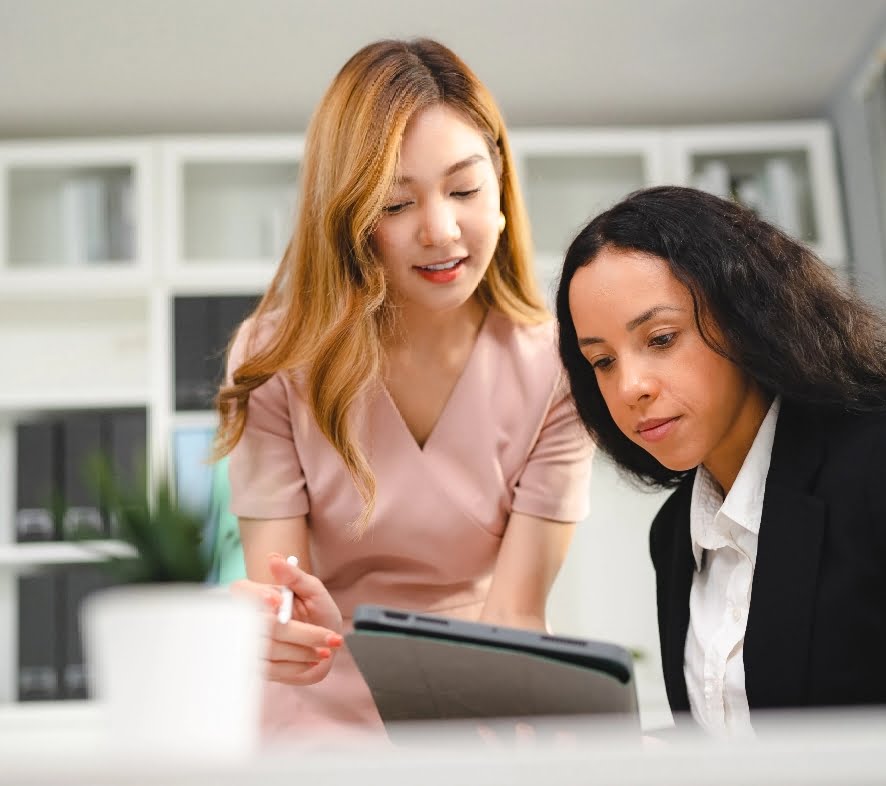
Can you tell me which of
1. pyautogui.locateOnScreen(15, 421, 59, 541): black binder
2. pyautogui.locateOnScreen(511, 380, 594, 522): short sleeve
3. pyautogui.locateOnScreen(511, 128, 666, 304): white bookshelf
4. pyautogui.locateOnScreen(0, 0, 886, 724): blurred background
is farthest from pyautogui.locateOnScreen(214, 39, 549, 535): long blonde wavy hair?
pyautogui.locateOnScreen(511, 128, 666, 304): white bookshelf

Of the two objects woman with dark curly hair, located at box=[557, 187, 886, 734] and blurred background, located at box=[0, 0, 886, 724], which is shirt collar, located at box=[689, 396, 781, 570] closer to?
woman with dark curly hair, located at box=[557, 187, 886, 734]

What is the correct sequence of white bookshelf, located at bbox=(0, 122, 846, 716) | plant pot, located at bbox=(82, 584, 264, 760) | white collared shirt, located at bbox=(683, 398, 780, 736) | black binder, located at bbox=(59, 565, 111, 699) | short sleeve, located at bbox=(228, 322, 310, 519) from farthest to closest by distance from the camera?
white bookshelf, located at bbox=(0, 122, 846, 716) → black binder, located at bbox=(59, 565, 111, 699) → short sleeve, located at bbox=(228, 322, 310, 519) → white collared shirt, located at bbox=(683, 398, 780, 736) → plant pot, located at bbox=(82, 584, 264, 760)

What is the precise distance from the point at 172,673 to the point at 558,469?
94 cm

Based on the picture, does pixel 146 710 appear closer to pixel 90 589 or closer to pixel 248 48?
pixel 90 589

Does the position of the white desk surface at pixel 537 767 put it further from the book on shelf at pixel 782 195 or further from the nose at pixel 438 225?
the book on shelf at pixel 782 195

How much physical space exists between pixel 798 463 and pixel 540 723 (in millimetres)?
392

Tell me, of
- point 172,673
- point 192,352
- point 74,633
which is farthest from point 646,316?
point 74,633

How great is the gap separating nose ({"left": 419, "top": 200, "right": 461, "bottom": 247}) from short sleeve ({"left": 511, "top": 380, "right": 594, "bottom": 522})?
0.31 m

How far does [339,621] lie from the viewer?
3.84 feet

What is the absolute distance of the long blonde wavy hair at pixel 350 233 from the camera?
4.19 ft

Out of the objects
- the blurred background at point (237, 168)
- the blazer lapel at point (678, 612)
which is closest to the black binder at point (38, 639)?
the blurred background at point (237, 168)

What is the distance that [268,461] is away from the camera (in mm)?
1418

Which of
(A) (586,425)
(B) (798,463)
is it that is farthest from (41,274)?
(B) (798,463)

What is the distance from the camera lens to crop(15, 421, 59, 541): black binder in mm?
3119
